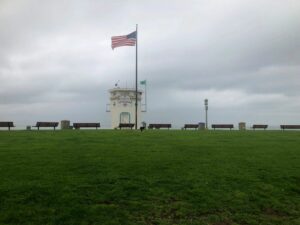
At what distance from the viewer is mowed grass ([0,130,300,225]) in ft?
25.4

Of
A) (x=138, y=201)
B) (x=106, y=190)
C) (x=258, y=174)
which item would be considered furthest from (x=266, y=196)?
(x=106, y=190)

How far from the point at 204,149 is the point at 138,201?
782 centimetres

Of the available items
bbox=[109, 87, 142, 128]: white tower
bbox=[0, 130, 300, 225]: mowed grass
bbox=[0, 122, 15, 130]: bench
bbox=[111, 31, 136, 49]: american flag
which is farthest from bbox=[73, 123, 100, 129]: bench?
bbox=[0, 130, 300, 225]: mowed grass

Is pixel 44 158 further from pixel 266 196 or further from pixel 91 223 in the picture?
pixel 266 196

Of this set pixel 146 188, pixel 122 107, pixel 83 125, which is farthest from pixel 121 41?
pixel 146 188


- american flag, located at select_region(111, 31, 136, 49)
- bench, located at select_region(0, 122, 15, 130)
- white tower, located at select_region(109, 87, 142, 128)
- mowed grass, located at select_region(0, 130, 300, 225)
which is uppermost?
american flag, located at select_region(111, 31, 136, 49)

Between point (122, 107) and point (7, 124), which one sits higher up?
point (122, 107)

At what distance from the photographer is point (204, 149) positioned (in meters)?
15.9

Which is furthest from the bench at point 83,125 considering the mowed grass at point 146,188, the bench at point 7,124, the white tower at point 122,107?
the mowed grass at point 146,188

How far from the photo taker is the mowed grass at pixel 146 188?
775cm

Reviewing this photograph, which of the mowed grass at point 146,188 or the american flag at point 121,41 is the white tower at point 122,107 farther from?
the mowed grass at point 146,188

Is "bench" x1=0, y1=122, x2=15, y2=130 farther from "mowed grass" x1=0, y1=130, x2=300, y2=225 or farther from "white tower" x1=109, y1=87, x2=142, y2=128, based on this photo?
"mowed grass" x1=0, y1=130, x2=300, y2=225

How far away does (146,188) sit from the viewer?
930 centimetres

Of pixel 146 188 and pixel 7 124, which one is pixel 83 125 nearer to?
pixel 7 124
